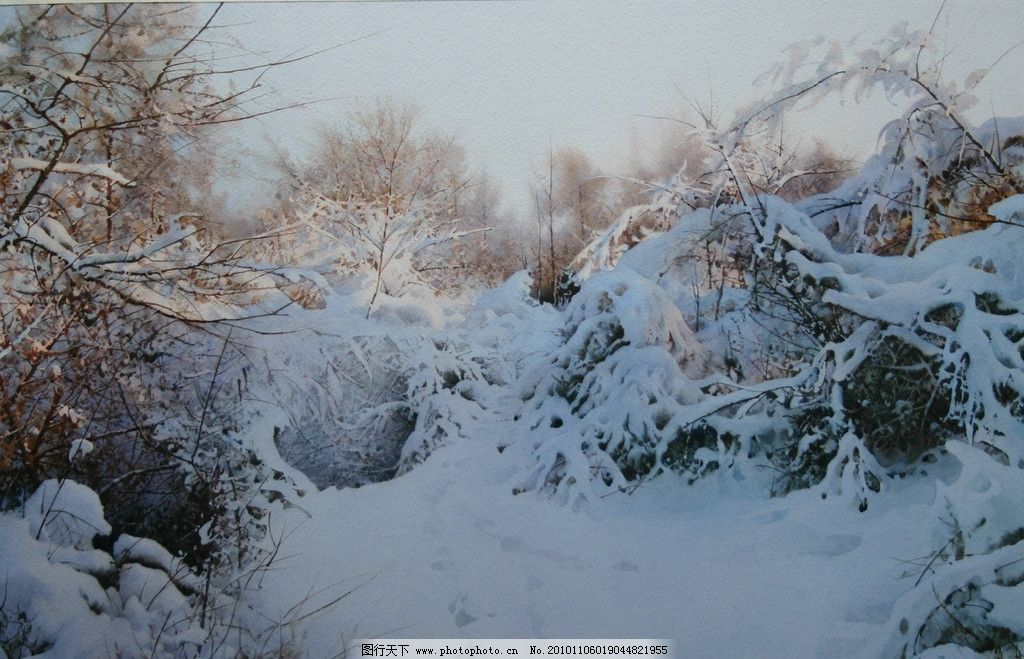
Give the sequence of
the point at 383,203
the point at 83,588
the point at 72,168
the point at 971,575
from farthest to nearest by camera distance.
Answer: the point at 383,203, the point at 72,168, the point at 83,588, the point at 971,575

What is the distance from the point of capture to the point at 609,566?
195 centimetres

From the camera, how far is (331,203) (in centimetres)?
226

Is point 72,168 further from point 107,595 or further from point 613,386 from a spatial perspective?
point 613,386

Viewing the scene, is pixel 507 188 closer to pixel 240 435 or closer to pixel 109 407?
pixel 240 435

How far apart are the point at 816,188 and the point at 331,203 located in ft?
6.07

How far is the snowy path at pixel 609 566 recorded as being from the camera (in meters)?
1.80

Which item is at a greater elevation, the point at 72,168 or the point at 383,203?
the point at 72,168

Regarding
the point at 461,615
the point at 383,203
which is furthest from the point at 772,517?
the point at 383,203

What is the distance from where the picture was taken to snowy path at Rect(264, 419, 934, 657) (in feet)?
5.90

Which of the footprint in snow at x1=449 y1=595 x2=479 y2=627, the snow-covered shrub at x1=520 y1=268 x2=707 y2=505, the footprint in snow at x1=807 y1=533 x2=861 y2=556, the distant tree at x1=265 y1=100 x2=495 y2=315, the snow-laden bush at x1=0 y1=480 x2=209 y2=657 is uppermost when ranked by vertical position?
the distant tree at x1=265 y1=100 x2=495 y2=315

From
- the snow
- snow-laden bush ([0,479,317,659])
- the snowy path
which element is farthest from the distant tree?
snow-laden bush ([0,479,317,659])

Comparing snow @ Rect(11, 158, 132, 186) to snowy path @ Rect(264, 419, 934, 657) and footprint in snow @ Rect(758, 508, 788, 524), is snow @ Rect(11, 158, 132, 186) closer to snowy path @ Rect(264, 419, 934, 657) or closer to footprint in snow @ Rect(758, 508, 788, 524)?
snowy path @ Rect(264, 419, 934, 657)

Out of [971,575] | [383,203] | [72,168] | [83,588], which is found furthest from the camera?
[383,203]

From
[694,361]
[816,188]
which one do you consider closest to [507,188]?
[694,361]
